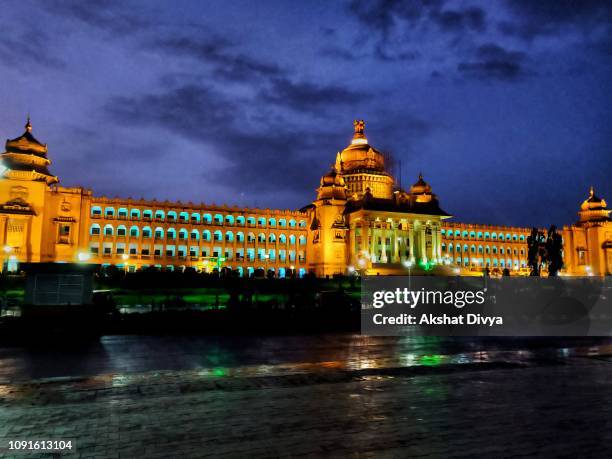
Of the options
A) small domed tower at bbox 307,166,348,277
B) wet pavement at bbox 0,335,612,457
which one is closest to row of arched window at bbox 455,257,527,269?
small domed tower at bbox 307,166,348,277

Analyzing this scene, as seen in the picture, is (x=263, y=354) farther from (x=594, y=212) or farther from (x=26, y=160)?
(x=594, y=212)

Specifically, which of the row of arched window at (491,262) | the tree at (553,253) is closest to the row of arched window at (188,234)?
the row of arched window at (491,262)

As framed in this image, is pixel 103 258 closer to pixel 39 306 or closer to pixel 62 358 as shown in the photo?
pixel 39 306

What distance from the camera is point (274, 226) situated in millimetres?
86375

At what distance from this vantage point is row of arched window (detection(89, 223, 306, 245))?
7494 cm

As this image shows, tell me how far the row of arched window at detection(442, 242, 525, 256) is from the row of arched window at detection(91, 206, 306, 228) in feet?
109

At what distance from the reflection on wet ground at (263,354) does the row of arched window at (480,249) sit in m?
83.2

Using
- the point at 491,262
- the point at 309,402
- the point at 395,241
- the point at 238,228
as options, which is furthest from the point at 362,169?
the point at 309,402

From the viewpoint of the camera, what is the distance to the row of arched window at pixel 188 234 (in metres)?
74.9

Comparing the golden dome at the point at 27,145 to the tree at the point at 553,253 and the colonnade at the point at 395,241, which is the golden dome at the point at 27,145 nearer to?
the colonnade at the point at 395,241

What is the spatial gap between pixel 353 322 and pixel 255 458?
18.3 meters

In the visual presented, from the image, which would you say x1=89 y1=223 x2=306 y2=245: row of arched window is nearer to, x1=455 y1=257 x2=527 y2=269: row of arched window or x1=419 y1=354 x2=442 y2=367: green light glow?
x1=455 y1=257 x2=527 y2=269: row of arched window

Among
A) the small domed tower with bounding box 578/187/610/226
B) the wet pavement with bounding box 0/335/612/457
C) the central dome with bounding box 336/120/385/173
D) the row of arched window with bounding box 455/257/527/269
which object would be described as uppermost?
the central dome with bounding box 336/120/385/173

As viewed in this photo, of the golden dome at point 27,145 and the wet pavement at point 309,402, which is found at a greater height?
the golden dome at point 27,145
